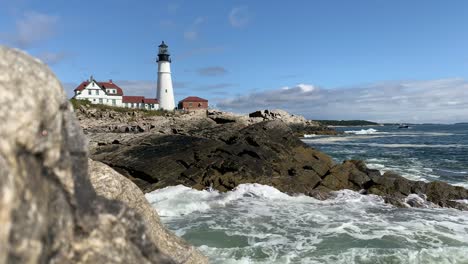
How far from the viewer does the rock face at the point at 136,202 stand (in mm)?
5441

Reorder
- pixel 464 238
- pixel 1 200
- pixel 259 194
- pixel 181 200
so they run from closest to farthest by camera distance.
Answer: pixel 1 200, pixel 464 238, pixel 181 200, pixel 259 194

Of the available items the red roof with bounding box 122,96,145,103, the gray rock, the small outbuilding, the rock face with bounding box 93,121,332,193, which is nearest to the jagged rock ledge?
the rock face with bounding box 93,121,332,193

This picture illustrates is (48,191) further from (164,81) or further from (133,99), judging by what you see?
(133,99)

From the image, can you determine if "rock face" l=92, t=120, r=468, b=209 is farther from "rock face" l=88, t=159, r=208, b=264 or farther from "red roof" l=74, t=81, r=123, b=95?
"red roof" l=74, t=81, r=123, b=95

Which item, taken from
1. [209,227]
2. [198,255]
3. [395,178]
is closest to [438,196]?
[395,178]

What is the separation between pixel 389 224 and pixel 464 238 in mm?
2238

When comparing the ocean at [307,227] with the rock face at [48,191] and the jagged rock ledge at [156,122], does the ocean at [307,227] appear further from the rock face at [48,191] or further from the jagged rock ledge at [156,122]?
the jagged rock ledge at [156,122]

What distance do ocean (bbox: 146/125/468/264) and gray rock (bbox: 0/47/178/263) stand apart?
7.49m

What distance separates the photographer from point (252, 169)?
2036 cm

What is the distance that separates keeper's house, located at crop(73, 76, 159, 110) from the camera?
78.0 meters

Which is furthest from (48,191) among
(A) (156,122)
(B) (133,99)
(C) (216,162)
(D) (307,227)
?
(B) (133,99)

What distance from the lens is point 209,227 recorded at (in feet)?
42.8

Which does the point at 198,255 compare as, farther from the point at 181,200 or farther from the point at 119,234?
the point at 181,200

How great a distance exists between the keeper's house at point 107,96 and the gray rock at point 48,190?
3110 inches
